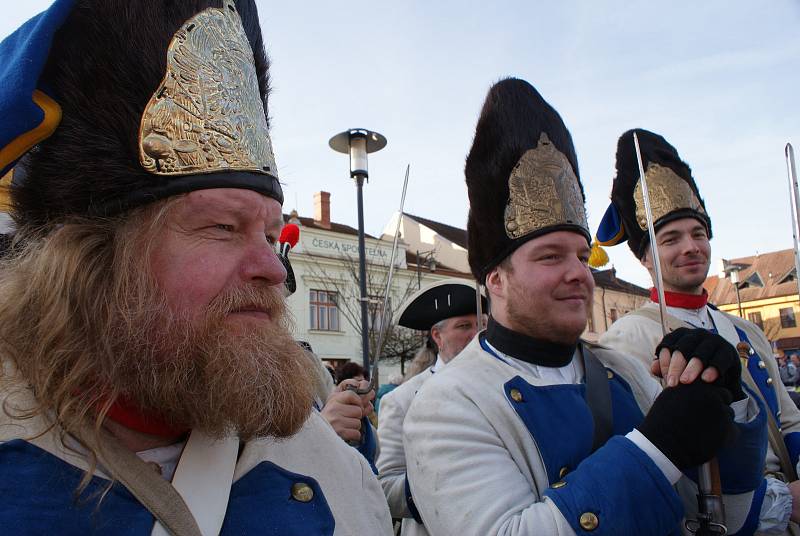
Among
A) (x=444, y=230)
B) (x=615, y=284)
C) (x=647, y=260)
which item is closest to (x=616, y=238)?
(x=647, y=260)

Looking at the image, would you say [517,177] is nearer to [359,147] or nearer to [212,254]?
[212,254]

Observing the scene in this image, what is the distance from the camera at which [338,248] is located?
27.6m

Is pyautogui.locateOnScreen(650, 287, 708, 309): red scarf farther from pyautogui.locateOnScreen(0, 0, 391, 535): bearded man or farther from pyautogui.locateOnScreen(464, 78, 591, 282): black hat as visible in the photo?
pyautogui.locateOnScreen(0, 0, 391, 535): bearded man

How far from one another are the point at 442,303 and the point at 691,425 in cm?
319

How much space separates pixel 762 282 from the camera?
48312 millimetres

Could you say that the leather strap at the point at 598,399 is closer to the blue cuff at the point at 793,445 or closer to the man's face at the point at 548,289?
the man's face at the point at 548,289

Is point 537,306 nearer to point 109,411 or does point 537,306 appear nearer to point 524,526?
point 524,526

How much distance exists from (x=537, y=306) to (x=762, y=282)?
53332 mm

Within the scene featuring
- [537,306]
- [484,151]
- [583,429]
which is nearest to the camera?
[583,429]

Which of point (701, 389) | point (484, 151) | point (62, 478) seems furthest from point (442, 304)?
point (62, 478)

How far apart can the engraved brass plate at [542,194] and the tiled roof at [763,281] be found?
4837cm

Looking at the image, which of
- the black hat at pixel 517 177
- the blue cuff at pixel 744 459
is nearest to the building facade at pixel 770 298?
the black hat at pixel 517 177

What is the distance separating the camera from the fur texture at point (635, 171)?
376cm

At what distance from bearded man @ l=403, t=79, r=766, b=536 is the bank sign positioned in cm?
2359
